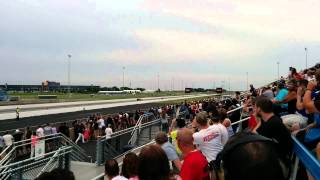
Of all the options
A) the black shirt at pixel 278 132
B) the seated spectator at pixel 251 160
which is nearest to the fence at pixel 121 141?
the black shirt at pixel 278 132

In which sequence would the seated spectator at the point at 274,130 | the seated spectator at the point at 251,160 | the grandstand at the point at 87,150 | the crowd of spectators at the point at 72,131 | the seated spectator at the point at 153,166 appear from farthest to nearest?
the crowd of spectators at the point at 72,131, the grandstand at the point at 87,150, the seated spectator at the point at 274,130, the seated spectator at the point at 153,166, the seated spectator at the point at 251,160

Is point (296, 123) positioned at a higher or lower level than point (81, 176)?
higher

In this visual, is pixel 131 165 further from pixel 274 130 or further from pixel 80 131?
pixel 80 131

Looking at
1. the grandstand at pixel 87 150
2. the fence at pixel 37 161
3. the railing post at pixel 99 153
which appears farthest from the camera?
the railing post at pixel 99 153

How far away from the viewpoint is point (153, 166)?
3.30m

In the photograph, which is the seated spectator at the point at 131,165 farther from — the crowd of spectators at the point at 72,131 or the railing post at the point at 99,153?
the crowd of spectators at the point at 72,131

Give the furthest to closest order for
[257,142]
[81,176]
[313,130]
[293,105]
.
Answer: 1. [81,176]
2. [293,105]
3. [313,130]
4. [257,142]

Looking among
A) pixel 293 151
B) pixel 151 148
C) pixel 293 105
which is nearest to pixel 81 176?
pixel 293 105

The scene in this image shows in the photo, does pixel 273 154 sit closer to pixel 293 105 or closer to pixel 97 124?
pixel 293 105

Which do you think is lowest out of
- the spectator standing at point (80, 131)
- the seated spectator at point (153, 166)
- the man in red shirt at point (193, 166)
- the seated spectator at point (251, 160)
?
the spectator standing at point (80, 131)

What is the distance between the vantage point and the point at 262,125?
5.22 m

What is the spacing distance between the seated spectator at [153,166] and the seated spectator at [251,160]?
1.24 m

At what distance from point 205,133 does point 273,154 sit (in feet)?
14.0

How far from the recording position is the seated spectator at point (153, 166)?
328 centimetres
